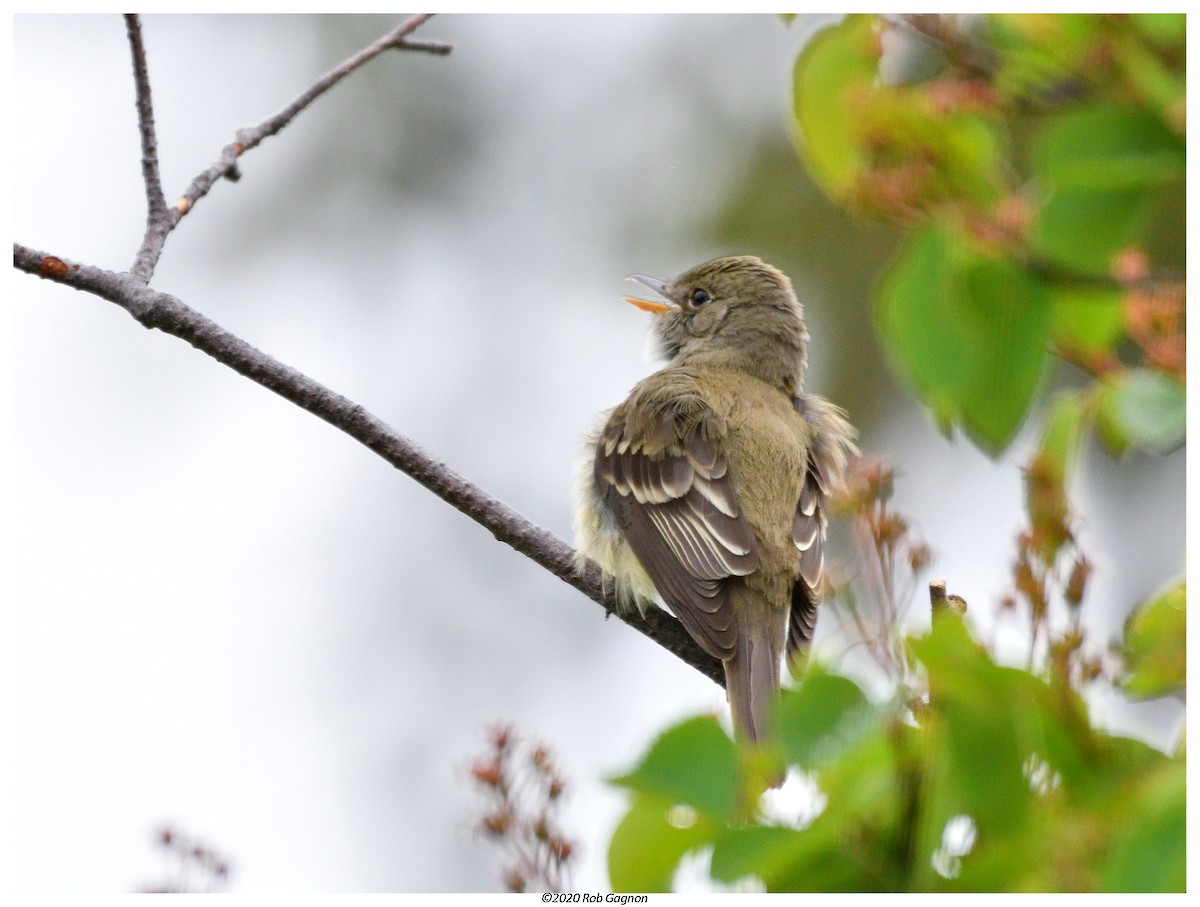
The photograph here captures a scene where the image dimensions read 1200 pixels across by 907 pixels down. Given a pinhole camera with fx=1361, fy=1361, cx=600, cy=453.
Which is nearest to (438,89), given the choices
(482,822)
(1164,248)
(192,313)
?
(1164,248)

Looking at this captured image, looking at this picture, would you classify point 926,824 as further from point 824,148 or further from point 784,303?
point 784,303

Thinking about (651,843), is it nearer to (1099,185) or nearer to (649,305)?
(1099,185)

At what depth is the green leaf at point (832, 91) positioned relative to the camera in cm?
180

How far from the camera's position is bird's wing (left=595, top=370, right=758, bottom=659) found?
4176mm

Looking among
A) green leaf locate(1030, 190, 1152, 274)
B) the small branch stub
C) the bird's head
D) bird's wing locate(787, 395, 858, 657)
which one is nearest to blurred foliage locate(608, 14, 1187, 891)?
green leaf locate(1030, 190, 1152, 274)

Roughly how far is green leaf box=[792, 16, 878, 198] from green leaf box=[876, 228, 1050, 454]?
0.35m

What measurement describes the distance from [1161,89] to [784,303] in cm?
456

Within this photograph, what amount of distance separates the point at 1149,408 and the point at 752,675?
2779 millimetres

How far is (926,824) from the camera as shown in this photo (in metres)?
1.34

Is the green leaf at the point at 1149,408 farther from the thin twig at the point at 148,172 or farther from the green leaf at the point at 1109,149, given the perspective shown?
the thin twig at the point at 148,172

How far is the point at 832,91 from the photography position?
183 centimetres

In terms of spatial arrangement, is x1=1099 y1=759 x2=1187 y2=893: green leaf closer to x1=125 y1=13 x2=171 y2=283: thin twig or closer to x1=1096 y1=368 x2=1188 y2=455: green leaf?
x1=1096 y1=368 x2=1188 y2=455: green leaf

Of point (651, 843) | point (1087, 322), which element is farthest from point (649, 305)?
point (651, 843)

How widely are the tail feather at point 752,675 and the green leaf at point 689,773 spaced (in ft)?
8.01
